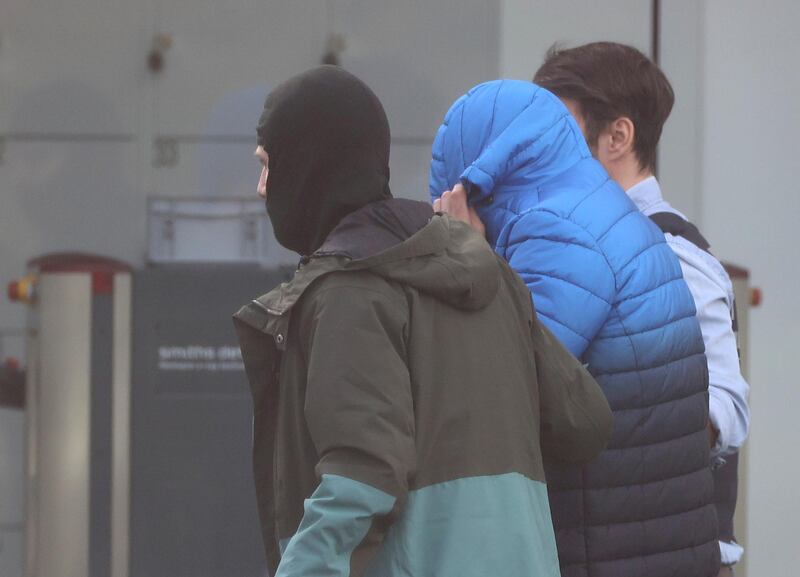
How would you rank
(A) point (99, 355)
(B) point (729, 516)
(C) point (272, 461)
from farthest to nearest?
1. (A) point (99, 355)
2. (B) point (729, 516)
3. (C) point (272, 461)

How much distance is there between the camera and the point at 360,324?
1.47 m

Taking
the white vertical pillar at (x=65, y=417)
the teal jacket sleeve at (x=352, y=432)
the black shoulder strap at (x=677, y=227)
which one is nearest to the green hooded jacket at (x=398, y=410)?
the teal jacket sleeve at (x=352, y=432)

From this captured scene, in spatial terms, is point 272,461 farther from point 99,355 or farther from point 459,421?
point 99,355

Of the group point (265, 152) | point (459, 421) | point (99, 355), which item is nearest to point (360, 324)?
point (459, 421)

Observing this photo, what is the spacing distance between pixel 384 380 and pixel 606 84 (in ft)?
2.80

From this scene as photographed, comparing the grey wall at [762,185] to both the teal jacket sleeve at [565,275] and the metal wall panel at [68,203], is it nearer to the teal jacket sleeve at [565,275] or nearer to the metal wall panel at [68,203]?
the metal wall panel at [68,203]

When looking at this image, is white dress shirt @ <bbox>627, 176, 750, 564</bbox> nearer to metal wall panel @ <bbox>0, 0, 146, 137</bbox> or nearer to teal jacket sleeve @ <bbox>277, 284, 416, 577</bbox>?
teal jacket sleeve @ <bbox>277, 284, 416, 577</bbox>

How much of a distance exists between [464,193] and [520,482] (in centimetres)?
43

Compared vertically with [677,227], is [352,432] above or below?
below

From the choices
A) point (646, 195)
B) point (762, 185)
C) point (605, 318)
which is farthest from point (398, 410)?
point (762, 185)

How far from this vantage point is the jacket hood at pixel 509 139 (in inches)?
71.7

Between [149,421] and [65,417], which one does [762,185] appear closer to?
[149,421]

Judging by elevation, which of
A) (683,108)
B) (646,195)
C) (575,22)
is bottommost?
(646,195)

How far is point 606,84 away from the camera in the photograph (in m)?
2.16
